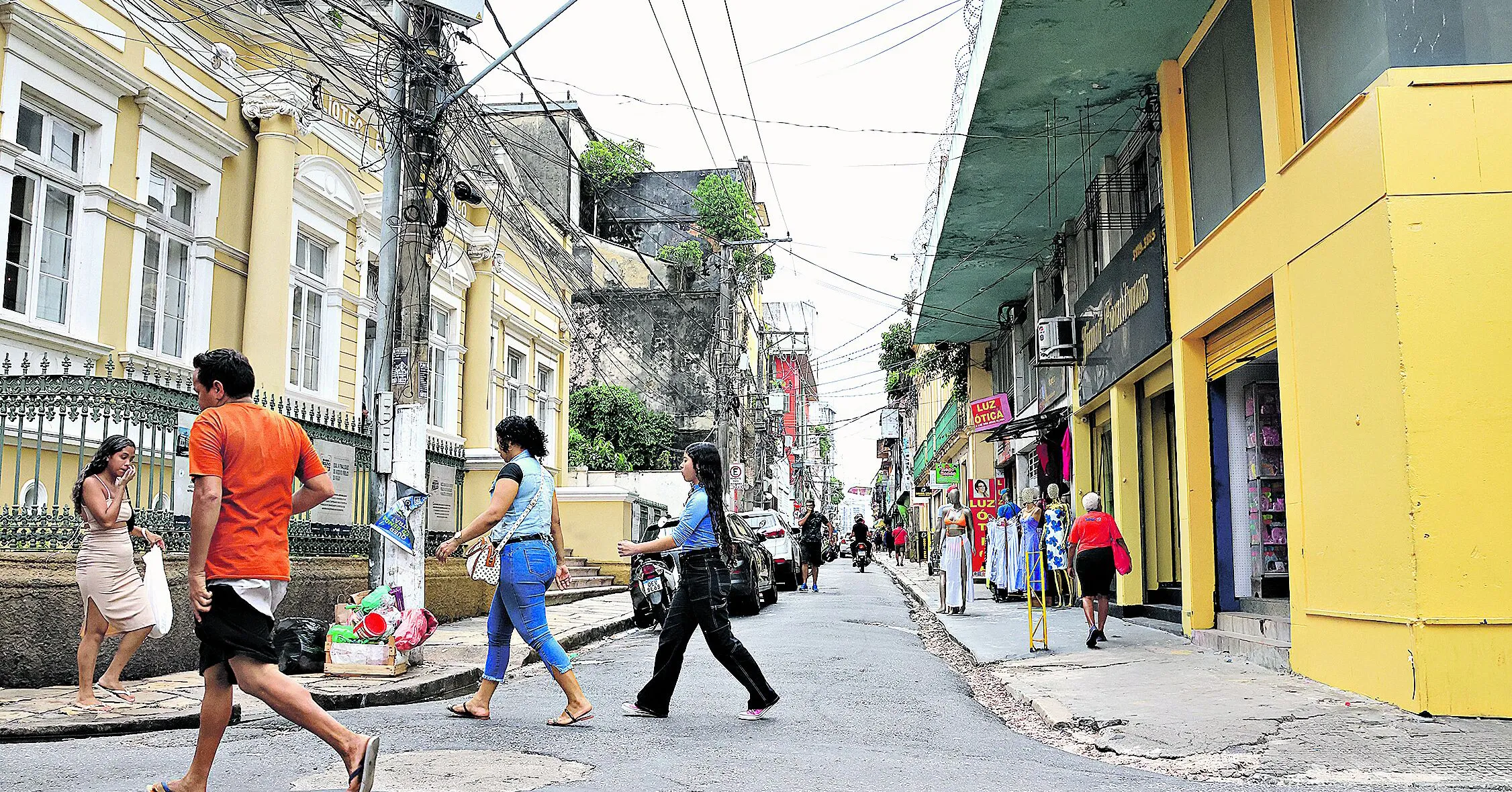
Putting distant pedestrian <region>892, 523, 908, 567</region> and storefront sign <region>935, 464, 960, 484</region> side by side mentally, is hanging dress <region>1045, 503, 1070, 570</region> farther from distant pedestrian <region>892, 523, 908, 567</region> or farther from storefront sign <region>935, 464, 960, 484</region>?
distant pedestrian <region>892, 523, 908, 567</region>

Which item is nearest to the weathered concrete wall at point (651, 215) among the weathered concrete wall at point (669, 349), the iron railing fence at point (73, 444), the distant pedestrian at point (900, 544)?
the weathered concrete wall at point (669, 349)

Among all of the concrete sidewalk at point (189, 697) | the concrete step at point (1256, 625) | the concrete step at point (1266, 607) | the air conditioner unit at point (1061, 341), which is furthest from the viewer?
the air conditioner unit at point (1061, 341)

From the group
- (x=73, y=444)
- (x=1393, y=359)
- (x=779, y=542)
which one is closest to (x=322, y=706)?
(x=73, y=444)

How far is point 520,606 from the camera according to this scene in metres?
6.72

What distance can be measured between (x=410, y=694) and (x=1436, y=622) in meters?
6.70

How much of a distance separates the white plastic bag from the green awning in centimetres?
837

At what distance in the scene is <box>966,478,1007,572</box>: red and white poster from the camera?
827 inches

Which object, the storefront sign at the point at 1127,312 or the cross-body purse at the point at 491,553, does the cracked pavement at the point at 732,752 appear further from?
the storefront sign at the point at 1127,312

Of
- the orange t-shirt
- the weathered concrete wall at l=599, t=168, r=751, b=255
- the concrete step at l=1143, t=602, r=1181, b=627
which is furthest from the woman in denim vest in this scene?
the weathered concrete wall at l=599, t=168, r=751, b=255

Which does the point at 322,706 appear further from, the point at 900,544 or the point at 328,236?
the point at 900,544

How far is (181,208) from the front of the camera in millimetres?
13141

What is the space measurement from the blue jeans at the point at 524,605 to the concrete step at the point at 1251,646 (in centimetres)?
578

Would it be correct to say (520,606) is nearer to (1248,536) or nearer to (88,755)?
(88,755)

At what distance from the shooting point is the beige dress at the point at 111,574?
6.98 metres
